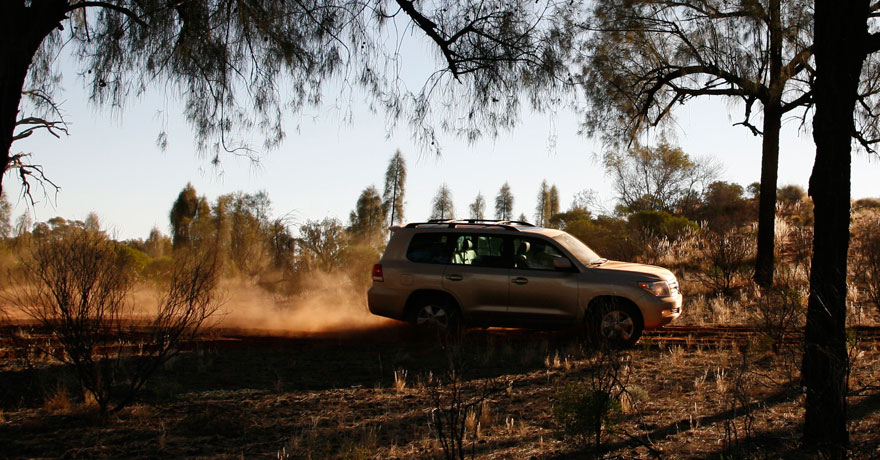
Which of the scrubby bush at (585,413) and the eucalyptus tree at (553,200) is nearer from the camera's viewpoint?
the scrubby bush at (585,413)

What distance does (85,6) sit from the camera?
25.8ft

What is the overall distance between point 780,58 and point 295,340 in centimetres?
1087

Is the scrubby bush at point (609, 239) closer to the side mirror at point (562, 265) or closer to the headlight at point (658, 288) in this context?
the headlight at point (658, 288)

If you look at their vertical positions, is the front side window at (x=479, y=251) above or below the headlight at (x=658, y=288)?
above

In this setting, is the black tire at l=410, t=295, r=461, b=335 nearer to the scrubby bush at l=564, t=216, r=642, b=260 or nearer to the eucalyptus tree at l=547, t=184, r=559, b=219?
the scrubby bush at l=564, t=216, r=642, b=260

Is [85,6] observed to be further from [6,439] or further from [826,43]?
[826,43]

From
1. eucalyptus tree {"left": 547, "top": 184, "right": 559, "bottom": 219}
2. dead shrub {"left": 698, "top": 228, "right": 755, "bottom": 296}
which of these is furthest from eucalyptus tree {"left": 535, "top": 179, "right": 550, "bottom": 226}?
dead shrub {"left": 698, "top": 228, "right": 755, "bottom": 296}

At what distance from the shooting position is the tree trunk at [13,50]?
685 centimetres

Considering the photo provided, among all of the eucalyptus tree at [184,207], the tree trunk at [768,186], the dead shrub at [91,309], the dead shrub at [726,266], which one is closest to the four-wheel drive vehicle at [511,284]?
the dead shrub at [91,309]

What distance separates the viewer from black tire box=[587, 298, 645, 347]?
9.91m

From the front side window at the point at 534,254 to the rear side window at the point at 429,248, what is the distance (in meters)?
1.05

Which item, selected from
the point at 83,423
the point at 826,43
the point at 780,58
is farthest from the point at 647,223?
the point at 83,423

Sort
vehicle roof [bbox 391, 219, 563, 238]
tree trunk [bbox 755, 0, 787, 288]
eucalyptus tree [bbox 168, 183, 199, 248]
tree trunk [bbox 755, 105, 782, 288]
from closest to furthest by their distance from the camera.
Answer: vehicle roof [bbox 391, 219, 563, 238] < tree trunk [bbox 755, 0, 787, 288] < tree trunk [bbox 755, 105, 782, 288] < eucalyptus tree [bbox 168, 183, 199, 248]

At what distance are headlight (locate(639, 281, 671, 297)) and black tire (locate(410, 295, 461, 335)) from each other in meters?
2.71
